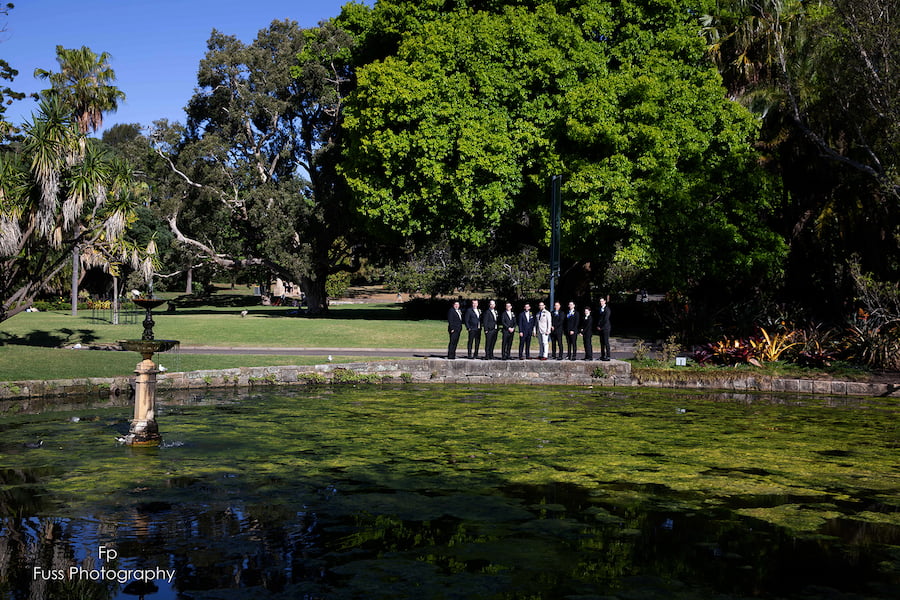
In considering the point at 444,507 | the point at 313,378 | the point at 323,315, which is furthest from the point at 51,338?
the point at 444,507

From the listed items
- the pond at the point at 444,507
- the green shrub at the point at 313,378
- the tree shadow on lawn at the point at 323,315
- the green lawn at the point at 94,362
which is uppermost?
the tree shadow on lawn at the point at 323,315

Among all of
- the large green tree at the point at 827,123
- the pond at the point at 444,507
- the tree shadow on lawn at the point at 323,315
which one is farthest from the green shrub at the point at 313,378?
the tree shadow on lawn at the point at 323,315

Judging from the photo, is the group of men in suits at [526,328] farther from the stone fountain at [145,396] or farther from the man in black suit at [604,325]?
the stone fountain at [145,396]

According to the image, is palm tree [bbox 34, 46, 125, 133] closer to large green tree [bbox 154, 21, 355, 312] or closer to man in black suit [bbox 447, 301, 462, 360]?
large green tree [bbox 154, 21, 355, 312]

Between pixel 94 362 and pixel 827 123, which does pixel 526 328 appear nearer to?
pixel 94 362

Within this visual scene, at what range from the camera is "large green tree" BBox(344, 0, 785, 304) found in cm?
3203

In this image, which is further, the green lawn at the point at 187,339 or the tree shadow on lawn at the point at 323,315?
the tree shadow on lawn at the point at 323,315

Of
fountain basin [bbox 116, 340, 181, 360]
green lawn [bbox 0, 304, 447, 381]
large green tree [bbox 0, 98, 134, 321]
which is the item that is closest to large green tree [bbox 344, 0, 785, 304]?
green lawn [bbox 0, 304, 447, 381]

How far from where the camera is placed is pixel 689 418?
1596 cm

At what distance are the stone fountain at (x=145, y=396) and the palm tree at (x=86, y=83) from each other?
1170 inches

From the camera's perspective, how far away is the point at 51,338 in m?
28.5

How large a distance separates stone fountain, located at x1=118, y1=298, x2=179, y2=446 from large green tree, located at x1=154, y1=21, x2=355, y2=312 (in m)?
31.0

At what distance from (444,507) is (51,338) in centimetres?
2414

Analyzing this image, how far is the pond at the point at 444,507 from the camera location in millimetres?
6547
